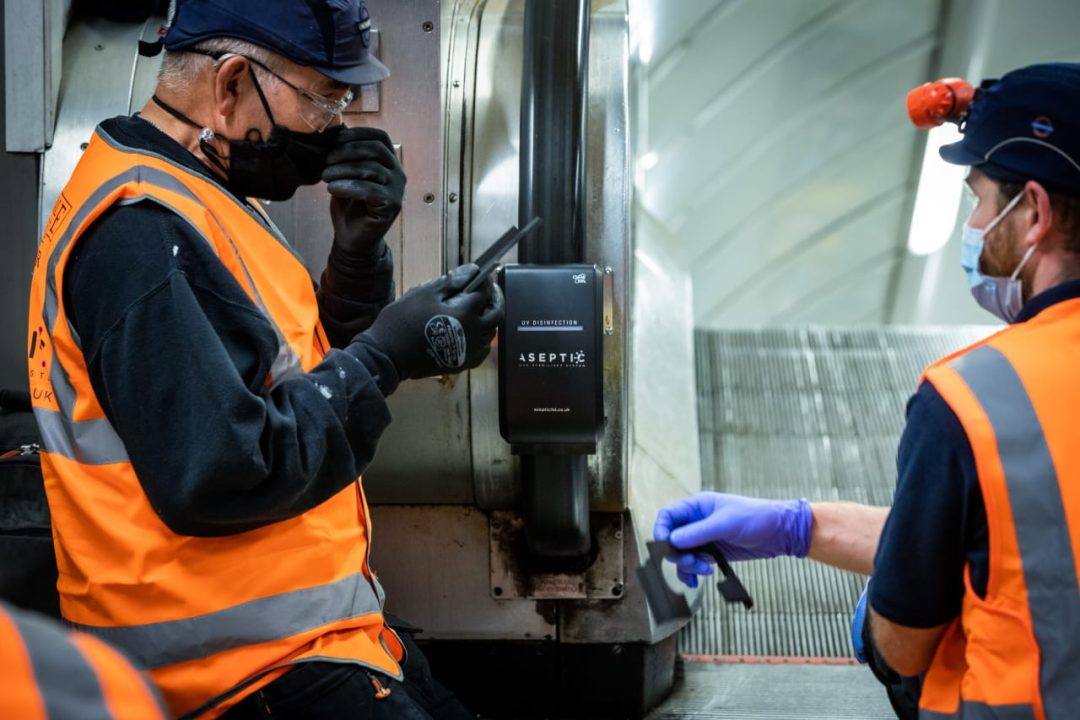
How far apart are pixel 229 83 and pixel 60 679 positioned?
4.95ft

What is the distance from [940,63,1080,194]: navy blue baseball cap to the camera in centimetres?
190

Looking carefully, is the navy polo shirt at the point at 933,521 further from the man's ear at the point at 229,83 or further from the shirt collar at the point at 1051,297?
the man's ear at the point at 229,83

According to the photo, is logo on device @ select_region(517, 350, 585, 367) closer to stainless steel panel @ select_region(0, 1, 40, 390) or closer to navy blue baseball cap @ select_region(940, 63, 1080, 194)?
navy blue baseball cap @ select_region(940, 63, 1080, 194)

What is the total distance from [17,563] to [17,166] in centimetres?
125

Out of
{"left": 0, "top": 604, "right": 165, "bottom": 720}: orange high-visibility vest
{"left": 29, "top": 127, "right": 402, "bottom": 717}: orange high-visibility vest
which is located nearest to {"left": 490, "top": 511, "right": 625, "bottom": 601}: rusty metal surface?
{"left": 29, "top": 127, "right": 402, "bottom": 717}: orange high-visibility vest

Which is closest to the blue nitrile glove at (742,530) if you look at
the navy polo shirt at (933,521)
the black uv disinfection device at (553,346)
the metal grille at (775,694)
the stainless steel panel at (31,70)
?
the black uv disinfection device at (553,346)

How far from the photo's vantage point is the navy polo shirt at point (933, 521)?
71.4 inches

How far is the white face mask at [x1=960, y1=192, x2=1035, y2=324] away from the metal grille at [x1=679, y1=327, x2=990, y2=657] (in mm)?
1843

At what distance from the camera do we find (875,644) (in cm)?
206

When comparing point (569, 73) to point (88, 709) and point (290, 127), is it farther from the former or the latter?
point (88, 709)

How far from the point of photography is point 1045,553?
177cm

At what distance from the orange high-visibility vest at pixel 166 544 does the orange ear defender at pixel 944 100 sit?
3.73 feet

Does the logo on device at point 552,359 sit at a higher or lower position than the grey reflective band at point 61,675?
lower

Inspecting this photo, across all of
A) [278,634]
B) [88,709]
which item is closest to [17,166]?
[278,634]
